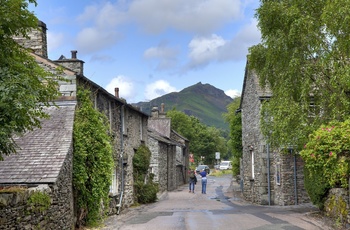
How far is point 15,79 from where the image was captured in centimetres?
740

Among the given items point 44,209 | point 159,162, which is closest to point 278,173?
point 159,162

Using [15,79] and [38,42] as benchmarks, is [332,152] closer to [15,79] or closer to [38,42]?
[15,79]

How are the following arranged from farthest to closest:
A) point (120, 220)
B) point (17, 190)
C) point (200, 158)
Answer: point (200, 158) → point (120, 220) → point (17, 190)

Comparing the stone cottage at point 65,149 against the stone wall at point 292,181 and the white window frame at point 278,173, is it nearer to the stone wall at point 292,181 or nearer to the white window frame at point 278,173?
the white window frame at point 278,173

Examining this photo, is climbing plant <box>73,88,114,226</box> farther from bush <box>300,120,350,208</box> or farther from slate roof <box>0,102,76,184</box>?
bush <box>300,120,350,208</box>

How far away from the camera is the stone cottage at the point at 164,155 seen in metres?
36.7

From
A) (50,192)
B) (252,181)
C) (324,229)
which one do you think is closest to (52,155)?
(50,192)

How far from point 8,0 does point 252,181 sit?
22.9 meters

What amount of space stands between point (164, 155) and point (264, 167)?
15.5 meters

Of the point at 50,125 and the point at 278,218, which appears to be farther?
the point at 278,218

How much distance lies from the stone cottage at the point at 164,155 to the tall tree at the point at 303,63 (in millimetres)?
16647

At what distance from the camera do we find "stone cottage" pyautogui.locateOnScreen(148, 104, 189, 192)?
120 feet

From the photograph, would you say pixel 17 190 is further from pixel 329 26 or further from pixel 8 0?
pixel 329 26

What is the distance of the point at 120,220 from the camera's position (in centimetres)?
1836
